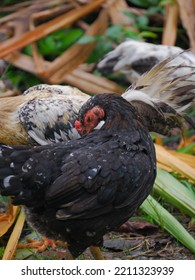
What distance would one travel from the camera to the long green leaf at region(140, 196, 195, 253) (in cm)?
522

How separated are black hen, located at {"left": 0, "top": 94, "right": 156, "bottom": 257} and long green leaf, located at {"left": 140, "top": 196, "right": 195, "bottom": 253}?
0.83 meters

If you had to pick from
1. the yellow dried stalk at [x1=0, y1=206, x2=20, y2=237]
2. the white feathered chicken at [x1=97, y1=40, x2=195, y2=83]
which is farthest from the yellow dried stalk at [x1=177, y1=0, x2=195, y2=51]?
the yellow dried stalk at [x1=0, y1=206, x2=20, y2=237]

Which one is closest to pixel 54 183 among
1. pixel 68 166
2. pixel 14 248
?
pixel 68 166

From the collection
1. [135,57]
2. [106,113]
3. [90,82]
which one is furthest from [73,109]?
[90,82]

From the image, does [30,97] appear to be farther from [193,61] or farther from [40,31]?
[40,31]

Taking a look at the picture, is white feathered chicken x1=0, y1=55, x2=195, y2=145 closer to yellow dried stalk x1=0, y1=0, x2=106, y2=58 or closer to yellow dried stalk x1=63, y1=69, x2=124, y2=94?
yellow dried stalk x1=63, y1=69, x2=124, y2=94

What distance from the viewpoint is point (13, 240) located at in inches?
205

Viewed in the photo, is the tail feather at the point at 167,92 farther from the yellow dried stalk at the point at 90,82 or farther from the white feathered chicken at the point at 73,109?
the yellow dried stalk at the point at 90,82

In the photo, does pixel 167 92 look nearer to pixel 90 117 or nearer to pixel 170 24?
pixel 90 117

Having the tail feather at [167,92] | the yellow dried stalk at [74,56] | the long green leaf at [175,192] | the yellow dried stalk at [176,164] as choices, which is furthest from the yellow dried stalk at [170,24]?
the long green leaf at [175,192]

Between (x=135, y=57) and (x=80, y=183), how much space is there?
3.08 meters

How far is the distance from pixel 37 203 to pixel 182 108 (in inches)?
64.8

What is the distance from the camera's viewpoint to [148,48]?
7254mm

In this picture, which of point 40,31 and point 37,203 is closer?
point 37,203
